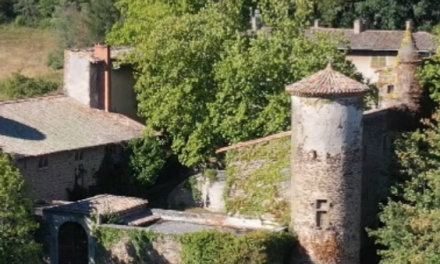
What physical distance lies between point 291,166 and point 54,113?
38.2 feet

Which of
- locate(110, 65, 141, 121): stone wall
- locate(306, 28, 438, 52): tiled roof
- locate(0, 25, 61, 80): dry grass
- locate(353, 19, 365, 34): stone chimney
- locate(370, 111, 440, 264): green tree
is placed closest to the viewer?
locate(370, 111, 440, 264): green tree

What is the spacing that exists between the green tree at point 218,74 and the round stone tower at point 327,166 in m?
6.84

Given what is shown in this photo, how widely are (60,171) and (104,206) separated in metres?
4.54

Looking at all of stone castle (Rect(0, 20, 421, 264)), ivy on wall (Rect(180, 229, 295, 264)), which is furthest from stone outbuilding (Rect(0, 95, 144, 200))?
ivy on wall (Rect(180, 229, 295, 264))

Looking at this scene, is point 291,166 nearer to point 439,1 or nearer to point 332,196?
point 332,196

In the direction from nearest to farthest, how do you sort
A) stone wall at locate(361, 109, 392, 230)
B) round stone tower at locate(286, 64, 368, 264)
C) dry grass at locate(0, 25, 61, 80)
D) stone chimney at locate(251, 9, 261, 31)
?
1. round stone tower at locate(286, 64, 368, 264)
2. stone wall at locate(361, 109, 392, 230)
3. stone chimney at locate(251, 9, 261, 31)
4. dry grass at locate(0, 25, 61, 80)

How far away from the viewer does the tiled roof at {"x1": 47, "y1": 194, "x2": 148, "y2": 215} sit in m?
37.0

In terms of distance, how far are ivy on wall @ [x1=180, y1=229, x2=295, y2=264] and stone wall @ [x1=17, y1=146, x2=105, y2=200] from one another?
713 centimetres

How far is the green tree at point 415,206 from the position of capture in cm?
3453

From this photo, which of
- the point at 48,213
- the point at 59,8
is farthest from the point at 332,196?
the point at 59,8

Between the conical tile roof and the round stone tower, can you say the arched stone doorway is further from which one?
the conical tile roof

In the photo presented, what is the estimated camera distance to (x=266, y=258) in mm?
34688

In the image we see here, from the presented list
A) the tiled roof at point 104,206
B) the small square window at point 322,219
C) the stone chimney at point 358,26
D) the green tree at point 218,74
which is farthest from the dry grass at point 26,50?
the small square window at point 322,219

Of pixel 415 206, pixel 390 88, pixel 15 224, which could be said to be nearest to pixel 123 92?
pixel 390 88
